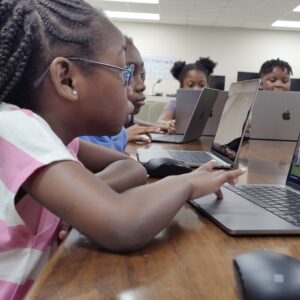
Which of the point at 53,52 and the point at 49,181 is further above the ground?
the point at 53,52

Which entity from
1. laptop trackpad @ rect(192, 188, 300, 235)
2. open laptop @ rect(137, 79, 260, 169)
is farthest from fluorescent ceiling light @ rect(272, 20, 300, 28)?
laptop trackpad @ rect(192, 188, 300, 235)

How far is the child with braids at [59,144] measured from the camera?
0.50 meters

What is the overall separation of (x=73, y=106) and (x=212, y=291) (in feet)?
1.22

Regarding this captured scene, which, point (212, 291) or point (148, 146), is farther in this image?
point (148, 146)

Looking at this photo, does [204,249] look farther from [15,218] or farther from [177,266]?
[15,218]

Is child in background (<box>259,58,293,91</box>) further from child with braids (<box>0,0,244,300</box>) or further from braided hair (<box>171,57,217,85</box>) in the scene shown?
child with braids (<box>0,0,244,300</box>)

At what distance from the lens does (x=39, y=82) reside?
0.64 meters

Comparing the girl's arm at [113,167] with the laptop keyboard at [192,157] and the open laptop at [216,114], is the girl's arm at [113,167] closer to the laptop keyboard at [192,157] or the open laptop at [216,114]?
the laptop keyboard at [192,157]

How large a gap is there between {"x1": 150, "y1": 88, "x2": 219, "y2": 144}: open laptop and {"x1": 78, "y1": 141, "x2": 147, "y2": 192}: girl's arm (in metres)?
0.78

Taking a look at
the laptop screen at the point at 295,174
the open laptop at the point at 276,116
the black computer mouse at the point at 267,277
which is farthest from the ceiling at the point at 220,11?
the black computer mouse at the point at 267,277

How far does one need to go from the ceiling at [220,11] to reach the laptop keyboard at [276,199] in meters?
5.55

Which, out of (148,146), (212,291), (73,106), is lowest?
(148,146)

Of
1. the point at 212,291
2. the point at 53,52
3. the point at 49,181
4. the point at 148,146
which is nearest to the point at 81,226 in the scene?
the point at 49,181

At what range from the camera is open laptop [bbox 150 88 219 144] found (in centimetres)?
171
